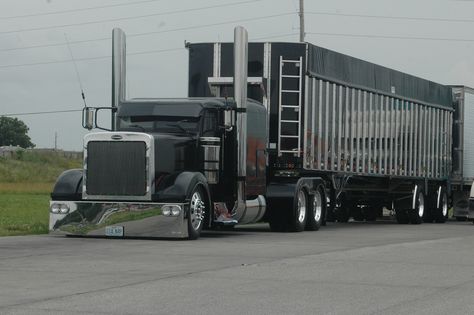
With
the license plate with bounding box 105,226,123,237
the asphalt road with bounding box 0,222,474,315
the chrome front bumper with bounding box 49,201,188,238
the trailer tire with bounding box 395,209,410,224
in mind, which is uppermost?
the chrome front bumper with bounding box 49,201,188,238

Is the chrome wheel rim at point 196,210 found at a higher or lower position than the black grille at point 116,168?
lower

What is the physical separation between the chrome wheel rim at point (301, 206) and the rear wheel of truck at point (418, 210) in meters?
9.59

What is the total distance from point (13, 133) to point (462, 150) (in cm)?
13647

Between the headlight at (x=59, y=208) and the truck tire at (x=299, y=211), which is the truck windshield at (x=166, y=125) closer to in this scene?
the headlight at (x=59, y=208)

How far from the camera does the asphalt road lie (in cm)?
996

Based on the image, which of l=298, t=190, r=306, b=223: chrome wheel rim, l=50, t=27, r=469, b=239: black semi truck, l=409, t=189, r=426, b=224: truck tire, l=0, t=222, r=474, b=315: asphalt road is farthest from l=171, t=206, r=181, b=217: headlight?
l=409, t=189, r=426, b=224: truck tire

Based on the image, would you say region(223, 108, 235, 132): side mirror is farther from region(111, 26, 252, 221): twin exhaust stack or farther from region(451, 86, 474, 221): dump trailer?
region(451, 86, 474, 221): dump trailer

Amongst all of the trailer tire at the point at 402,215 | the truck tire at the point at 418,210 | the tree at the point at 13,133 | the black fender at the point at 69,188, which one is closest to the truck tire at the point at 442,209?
the truck tire at the point at 418,210

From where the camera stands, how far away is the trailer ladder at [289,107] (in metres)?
23.6

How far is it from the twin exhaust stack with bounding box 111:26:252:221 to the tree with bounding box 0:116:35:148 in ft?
484

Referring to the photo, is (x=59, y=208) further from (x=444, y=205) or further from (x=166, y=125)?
(x=444, y=205)

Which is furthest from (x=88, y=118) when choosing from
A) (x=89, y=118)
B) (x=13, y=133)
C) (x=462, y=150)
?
(x=13, y=133)

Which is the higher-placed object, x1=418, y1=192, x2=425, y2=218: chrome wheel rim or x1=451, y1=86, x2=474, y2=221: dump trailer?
x1=451, y1=86, x2=474, y2=221: dump trailer

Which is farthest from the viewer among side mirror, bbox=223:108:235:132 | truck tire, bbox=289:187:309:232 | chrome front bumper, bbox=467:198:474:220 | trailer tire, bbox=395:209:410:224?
chrome front bumper, bbox=467:198:474:220
